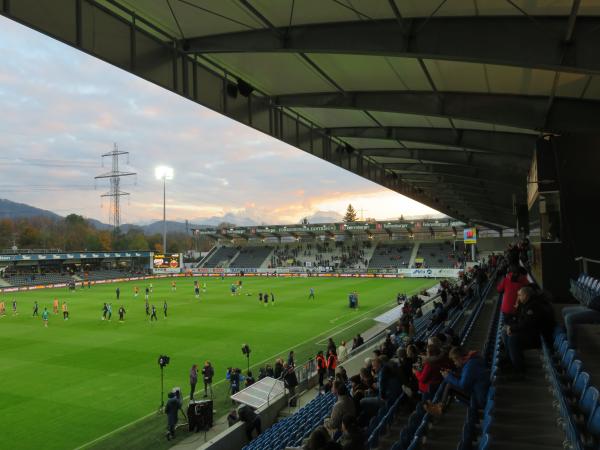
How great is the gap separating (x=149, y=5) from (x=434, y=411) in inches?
295

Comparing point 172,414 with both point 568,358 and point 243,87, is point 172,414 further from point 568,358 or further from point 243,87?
point 568,358

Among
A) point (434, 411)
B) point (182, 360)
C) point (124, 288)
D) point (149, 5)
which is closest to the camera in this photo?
point (434, 411)

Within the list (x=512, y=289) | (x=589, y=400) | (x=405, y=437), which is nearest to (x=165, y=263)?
(x=512, y=289)

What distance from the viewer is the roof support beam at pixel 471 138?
14.6 meters

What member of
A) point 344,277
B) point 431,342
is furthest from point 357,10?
point 344,277

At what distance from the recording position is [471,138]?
1462 cm

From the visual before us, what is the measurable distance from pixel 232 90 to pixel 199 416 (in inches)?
346

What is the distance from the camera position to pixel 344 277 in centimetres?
6988

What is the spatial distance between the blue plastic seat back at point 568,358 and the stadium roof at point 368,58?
12.1 feet

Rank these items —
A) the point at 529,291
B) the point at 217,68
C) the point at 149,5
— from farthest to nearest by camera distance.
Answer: the point at 217,68 → the point at 149,5 → the point at 529,291

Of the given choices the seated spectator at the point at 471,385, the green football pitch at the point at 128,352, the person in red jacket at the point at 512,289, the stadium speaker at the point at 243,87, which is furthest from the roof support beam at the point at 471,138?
Answer: the green football pitch at the point at 128,352

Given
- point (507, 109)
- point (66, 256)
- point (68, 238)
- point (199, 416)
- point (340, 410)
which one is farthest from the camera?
point (68, 238)

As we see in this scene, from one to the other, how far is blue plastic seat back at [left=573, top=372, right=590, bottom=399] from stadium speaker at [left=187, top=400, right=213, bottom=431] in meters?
10.3

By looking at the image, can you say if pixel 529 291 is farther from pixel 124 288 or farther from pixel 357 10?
pixel 124 288
